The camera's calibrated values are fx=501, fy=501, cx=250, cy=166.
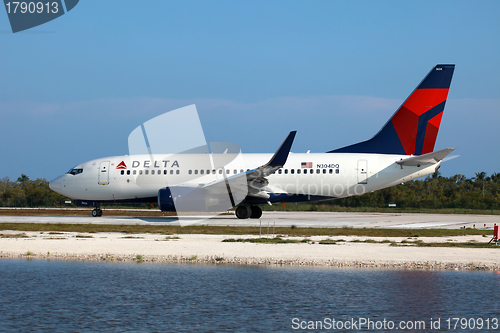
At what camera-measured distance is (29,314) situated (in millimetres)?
8984

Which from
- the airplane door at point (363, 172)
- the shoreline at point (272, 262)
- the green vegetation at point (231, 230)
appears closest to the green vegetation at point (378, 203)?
the green vegetation at point (231, 230)

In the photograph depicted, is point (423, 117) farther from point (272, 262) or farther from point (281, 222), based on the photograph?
point (272, 262)

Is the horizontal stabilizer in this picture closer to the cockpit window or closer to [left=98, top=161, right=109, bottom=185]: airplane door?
[left=98, top=161, right=109, bottom=185]: airplane door

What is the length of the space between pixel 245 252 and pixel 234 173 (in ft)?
46.5

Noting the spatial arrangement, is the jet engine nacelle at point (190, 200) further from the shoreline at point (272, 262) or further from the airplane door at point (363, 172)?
the shoreline at point (272, 262)

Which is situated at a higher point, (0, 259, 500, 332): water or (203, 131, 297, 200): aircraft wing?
(203, 131, 297, 200): aircraft wing

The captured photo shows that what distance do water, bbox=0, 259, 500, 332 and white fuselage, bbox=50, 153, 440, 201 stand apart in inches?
596

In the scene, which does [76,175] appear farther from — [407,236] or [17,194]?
[17,194]

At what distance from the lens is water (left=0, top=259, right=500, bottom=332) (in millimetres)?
8703

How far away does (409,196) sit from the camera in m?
62.7

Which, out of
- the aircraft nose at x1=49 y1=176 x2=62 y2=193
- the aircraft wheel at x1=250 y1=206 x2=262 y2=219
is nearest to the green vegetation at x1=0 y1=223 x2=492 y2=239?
the aircraft wheel at x1=250 y1=206 x2=262 y2=219

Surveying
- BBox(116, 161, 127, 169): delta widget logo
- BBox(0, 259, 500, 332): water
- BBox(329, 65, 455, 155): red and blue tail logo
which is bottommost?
BBox(0, 259, 500, 332): water

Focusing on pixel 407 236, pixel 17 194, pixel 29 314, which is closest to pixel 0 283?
pixel 29 314

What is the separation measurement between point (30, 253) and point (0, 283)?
14.7 feet
